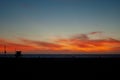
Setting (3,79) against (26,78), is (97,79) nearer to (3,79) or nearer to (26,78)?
(26,78)

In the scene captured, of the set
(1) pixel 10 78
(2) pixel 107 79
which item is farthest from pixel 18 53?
(2) pixel 107 79

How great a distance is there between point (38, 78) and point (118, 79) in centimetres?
785

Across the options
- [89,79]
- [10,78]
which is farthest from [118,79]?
[10,78]

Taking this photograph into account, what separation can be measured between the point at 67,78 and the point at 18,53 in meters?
27.6

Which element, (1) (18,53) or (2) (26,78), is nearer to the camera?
(2) (26,78)

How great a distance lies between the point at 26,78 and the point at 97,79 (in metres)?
7.02

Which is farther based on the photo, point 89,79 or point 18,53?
point 18,53

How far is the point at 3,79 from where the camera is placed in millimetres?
21281

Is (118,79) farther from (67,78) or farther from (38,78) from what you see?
(38,78)

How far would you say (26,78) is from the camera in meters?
22.1

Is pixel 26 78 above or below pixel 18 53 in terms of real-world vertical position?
below

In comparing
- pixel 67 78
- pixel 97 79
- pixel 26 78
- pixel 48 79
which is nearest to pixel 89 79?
pixel 97 79

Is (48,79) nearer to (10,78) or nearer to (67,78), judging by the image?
(67,78)

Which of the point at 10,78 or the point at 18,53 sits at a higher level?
the point at 18,53
